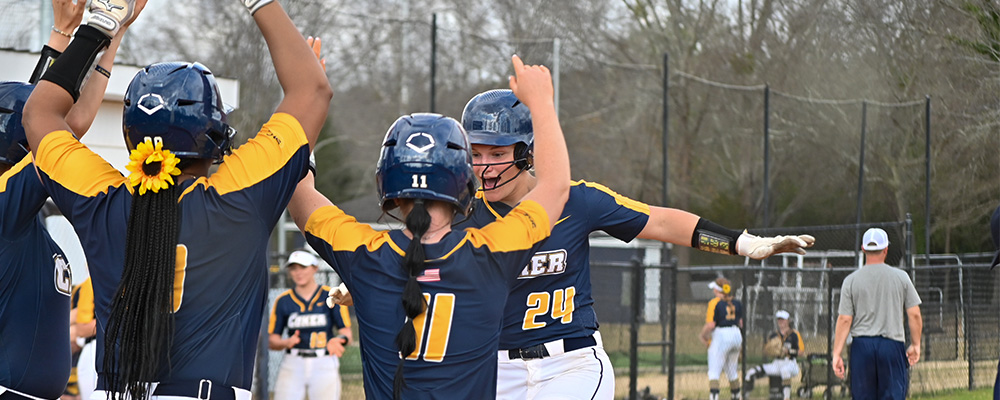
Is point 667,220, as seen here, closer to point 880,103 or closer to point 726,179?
point 880,103

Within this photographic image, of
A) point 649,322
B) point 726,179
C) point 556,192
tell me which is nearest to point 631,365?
point 649,322

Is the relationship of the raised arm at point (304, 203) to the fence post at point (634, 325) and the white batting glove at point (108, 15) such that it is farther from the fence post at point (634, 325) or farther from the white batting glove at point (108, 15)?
the fence post at point (634, 325)

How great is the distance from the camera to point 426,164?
3.40m

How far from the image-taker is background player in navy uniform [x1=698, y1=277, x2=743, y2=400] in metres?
15.9

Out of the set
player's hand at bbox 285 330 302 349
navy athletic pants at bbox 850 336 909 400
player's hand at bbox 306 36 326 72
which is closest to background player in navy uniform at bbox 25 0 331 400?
player's hand at bbox 306 36 326 72

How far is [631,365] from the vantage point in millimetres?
13164

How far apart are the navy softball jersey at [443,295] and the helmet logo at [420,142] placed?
0.94ft

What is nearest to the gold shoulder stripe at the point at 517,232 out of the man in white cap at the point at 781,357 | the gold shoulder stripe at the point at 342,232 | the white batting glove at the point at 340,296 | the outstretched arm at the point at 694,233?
the gold shoulder stripe at the point at 342,232

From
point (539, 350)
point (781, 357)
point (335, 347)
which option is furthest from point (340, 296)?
point (781, 357)

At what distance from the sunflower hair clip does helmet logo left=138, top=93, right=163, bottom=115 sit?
105 mm

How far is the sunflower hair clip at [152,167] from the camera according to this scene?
3.20 m

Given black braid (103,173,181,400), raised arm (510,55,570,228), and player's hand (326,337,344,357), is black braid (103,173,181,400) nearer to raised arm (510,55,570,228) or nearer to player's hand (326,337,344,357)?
raised arm (510,55,570,228)

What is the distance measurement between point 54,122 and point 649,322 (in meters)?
12.7

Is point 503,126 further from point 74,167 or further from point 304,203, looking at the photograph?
point 74,167
